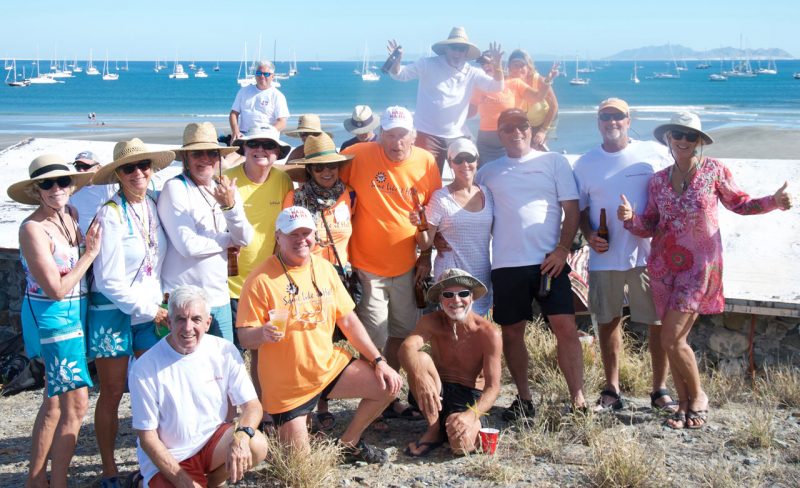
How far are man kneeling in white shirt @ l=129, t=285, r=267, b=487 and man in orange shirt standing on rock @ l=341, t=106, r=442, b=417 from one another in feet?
4.34

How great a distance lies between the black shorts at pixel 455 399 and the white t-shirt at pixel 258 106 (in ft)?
15.6

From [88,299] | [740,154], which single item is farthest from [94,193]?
[740,154]

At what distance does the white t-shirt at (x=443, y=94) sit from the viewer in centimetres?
700

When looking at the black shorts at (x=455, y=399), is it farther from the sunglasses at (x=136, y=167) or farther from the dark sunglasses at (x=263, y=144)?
the sunglasses at (x=136, y=167)

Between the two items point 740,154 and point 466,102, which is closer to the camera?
point 466,102

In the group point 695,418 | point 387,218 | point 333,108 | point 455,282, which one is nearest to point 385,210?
point 387,218

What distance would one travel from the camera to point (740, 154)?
21.0 metres

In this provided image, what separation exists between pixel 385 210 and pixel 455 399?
123cm

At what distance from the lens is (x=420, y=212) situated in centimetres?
537

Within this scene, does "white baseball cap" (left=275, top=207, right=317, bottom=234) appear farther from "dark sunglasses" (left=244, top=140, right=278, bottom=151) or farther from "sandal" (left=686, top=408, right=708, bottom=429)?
"sandal" (left=686, top=408, right=708, bottom=429)

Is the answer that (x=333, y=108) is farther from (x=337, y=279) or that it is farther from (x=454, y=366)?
(x=337, y=279)

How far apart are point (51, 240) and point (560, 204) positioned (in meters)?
2.98

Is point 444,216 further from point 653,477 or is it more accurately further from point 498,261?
point 653,477

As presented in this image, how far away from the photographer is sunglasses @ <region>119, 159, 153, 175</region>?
4.55 metres
